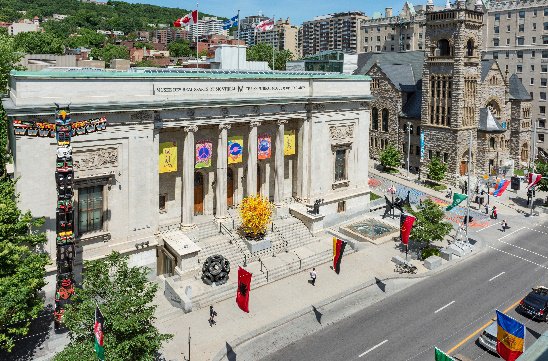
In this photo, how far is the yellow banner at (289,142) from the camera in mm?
51188

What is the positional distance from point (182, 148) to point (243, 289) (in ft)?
52.2

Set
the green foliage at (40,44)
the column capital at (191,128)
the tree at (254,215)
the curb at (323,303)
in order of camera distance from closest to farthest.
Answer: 1. the curb at (323,303)
2. the column capital at (191,128)
3. the tree at (254,215)
4. the green foliage at (40,44)

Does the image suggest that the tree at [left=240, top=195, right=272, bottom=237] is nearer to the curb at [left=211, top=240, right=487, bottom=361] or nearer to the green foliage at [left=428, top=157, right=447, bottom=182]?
the curb at [left=211, top=240, right=487, bottom=361]

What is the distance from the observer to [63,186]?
31609mm

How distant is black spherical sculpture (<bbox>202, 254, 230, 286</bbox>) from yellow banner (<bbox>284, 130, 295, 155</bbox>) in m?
15.7

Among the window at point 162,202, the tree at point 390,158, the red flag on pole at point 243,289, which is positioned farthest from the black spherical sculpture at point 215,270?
the tree at point 390,158

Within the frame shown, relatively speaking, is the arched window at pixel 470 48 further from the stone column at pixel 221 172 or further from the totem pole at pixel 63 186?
the totem pole at pixel 63 186

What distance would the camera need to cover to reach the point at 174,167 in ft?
143

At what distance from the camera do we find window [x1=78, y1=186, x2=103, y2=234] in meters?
38.1

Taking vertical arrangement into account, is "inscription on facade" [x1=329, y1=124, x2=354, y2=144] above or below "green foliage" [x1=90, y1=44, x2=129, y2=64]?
below

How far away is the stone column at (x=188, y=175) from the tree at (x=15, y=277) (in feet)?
47.8

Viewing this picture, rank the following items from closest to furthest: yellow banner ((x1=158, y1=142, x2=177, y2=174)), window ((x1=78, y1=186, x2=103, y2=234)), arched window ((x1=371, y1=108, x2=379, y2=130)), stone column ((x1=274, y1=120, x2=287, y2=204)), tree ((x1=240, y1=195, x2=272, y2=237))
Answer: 1. window ((x1=78, y1=186, x2=103, y2=234))
2. yellow banner ((x1=158, y1=142, x2=177, y2=174))
3. tree ((x1=240, y1=195, x2=272, y2=237))
4. stone column ((x1=274, y1=120, x2=287, y2=204))
5. arched window ((x1=371, y1=108, x2=379, y2=130))

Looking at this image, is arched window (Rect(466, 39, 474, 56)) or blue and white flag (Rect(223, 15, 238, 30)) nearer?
blue and white flag (Rect(223, 15, 238, 30))

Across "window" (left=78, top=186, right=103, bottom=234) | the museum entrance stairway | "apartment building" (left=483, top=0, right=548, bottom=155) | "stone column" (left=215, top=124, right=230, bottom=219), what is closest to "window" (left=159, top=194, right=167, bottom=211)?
the museum entrance stairway
